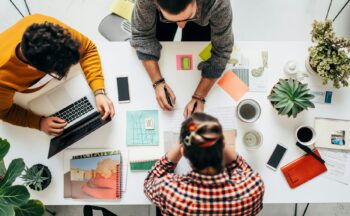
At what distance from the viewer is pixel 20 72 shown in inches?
47.0

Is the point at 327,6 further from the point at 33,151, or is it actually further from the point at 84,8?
the point at 33,151

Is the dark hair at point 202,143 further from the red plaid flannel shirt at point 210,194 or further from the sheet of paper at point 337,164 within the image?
the sheet of paper at point 337,164

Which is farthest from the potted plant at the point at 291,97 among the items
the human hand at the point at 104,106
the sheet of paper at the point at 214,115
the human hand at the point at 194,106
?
the human hand at the point at 104,106

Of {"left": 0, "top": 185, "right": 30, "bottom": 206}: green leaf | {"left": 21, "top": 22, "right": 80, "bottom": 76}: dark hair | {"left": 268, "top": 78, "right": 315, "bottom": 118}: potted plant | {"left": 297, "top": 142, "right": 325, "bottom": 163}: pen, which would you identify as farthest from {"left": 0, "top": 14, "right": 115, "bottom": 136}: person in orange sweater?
{"left": 297, "top": 142, "right": 325, "bottom": 163}: pen

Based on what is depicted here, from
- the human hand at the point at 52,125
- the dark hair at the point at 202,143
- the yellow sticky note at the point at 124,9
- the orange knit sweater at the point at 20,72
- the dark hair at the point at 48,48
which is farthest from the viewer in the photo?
the yellow sticky note at the point at 124,9

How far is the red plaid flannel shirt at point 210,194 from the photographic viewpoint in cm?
102

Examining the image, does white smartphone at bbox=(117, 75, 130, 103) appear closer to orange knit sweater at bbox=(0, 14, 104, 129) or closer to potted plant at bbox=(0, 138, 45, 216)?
orange knit sweater at bbox=(0, 14, 104, 129)

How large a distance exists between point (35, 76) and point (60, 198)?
1.70 feet

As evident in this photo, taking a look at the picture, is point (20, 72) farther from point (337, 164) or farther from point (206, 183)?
point (337, 164)

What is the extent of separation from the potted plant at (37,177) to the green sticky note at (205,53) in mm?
825

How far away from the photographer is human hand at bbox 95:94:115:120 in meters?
1.29

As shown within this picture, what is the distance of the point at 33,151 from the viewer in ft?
4.29

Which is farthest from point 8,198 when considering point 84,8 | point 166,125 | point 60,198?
point 84,8

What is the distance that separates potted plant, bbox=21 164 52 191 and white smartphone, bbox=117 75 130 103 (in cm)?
43
